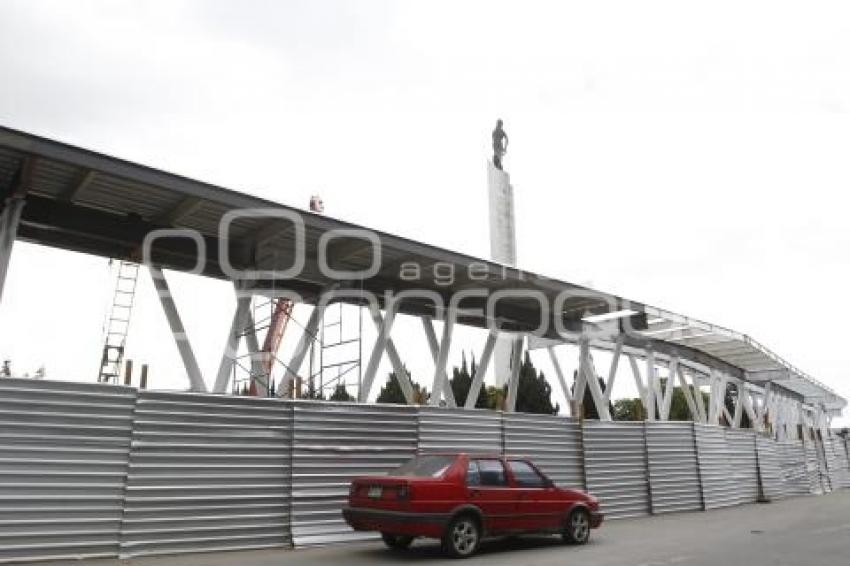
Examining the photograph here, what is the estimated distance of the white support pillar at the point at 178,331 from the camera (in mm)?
13977

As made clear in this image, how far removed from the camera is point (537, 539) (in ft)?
40.7

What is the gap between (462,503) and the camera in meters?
9.98

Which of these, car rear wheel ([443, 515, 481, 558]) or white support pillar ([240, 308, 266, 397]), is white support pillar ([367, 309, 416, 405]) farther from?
car rear wheel ([443, 515, 481, 558])

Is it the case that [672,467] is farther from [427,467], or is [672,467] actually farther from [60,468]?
[60,468]

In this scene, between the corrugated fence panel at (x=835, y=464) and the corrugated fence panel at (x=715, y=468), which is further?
the corrugated fence panel at (x=835, y=464)

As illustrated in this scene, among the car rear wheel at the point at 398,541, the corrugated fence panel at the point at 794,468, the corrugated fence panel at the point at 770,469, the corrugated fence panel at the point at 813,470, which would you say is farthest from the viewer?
the corrugated fence panel at the point at 813,470

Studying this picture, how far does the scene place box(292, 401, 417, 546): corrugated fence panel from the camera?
10977mm

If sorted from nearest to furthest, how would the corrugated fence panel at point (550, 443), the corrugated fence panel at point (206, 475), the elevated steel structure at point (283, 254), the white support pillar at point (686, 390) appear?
1. the corrugated fence panel at point (206, 475)
2. the elevated steel structure at point (283, 254)
3. the corrugated fence panel at point (550, 443)
4. the white support pillar at point (686, 390)

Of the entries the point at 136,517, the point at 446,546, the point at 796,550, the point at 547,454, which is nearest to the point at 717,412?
the point at 547,454

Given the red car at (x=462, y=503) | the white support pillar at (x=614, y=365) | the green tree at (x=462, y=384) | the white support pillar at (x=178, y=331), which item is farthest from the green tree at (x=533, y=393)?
the red car at (x=462, y=503)

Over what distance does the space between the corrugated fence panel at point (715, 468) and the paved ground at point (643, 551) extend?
4059mm

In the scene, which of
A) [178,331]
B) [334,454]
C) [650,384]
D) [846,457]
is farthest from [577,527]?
[846,457]

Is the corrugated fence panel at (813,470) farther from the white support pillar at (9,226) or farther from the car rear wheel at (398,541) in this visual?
the white support pillar at (9,226)

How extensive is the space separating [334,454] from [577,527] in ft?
13.5
